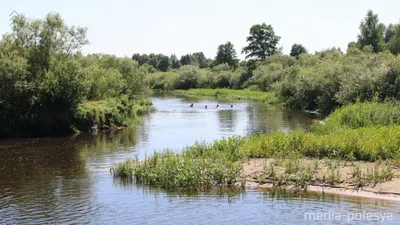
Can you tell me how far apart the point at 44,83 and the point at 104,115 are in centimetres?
732

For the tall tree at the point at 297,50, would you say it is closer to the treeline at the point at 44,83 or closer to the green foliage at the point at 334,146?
the treeline at the point at 44,83

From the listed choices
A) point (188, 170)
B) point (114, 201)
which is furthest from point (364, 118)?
point (114, 201)

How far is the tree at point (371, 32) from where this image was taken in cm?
9927

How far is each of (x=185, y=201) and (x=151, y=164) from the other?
5.00 metres

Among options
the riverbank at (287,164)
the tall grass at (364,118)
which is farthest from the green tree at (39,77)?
the tall grass at (364,118)

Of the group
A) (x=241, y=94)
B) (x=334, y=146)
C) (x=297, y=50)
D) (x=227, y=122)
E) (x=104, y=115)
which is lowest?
(x=227, y=122)

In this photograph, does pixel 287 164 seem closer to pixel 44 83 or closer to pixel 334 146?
pixel 334 146

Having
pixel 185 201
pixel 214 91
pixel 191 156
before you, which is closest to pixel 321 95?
pixel 191 156

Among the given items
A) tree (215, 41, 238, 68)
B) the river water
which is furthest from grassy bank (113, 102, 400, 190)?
tree (215, 41, 238, 68)

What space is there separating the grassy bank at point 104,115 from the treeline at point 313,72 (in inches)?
943

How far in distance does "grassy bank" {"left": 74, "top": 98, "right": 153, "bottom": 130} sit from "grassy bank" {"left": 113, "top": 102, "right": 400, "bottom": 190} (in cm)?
2264

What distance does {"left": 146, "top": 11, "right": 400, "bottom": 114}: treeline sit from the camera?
47.0m

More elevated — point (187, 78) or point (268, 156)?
point (187, 78)

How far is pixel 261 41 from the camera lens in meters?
137
